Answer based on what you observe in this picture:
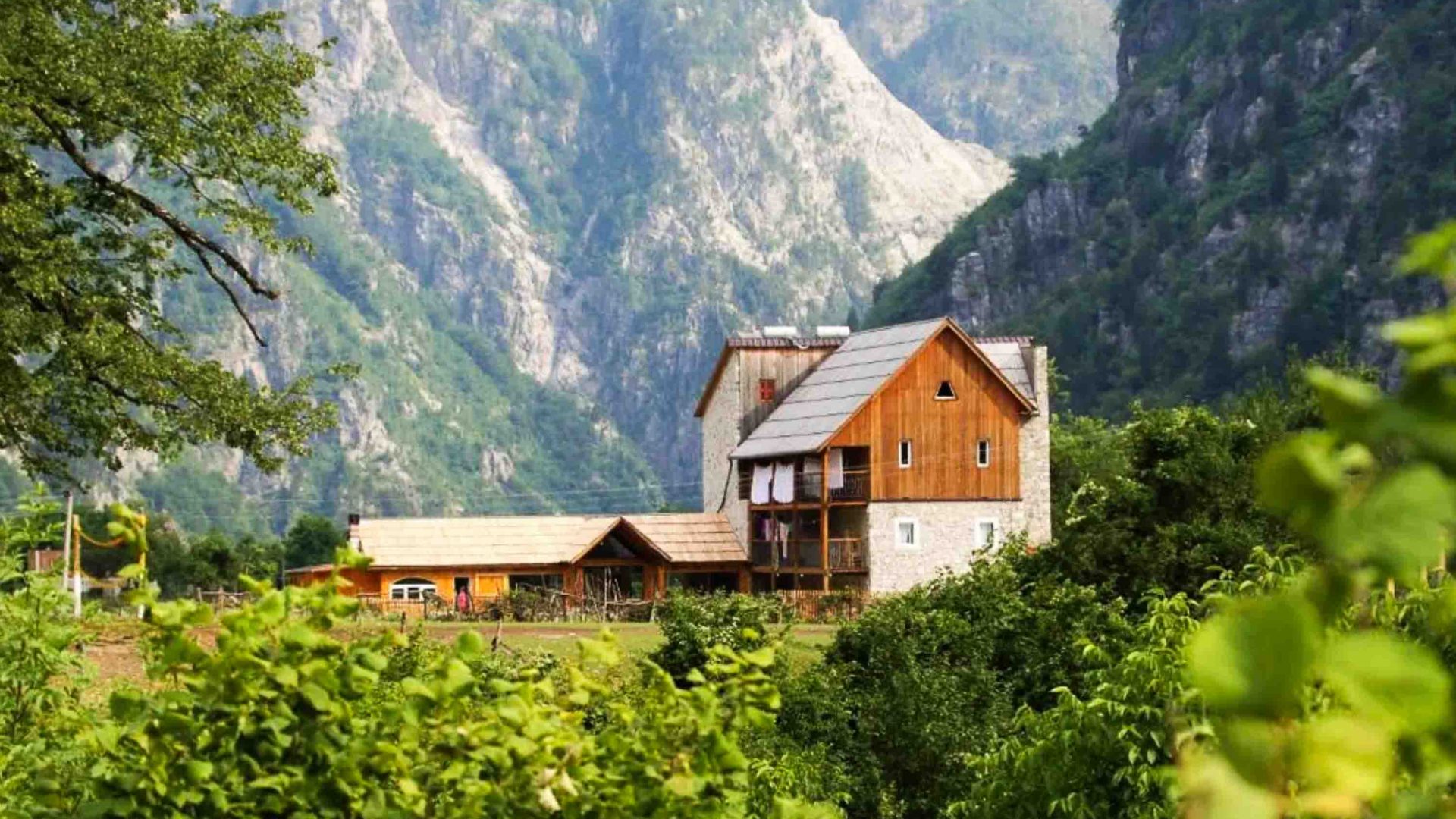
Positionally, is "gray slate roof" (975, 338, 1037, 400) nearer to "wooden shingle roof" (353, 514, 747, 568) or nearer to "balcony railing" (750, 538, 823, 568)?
"balcony railing" (750, 538, 823, 568)

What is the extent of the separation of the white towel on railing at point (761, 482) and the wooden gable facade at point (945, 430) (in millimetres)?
3339

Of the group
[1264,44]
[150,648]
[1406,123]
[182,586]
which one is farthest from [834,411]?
[1264,44]

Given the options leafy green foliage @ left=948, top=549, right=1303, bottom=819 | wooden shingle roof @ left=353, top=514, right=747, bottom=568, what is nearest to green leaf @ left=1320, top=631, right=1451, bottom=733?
leafy green foliage @ left=948, top=549, right=1303, bottom=819

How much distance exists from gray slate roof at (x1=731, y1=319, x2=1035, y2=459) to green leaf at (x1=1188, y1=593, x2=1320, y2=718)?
198 feet

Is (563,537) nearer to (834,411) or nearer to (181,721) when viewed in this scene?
(834,411)

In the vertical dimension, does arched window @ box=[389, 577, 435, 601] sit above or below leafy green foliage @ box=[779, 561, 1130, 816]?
above

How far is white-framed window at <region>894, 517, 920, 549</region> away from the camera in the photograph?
6328cm

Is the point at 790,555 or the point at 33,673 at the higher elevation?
the point at 790,555

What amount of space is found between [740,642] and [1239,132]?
14891cm

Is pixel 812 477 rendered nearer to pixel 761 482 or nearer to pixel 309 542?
pixel 761 482

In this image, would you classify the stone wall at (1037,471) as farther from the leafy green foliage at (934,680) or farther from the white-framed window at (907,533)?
the leafy green foliage at (934,680)

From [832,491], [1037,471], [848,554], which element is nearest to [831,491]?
[832,491]

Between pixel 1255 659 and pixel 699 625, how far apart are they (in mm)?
32393

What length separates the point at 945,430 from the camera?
6353 cm
